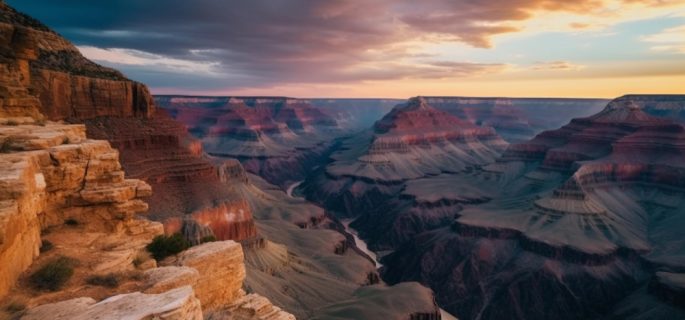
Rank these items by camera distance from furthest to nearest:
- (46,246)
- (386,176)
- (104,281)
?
(386,176)
(46,246)
(104,281)

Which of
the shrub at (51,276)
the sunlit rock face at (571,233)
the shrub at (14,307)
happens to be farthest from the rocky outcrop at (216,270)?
the sunlit rock face at (571,233)

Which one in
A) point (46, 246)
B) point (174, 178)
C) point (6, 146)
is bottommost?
point (174, 178)

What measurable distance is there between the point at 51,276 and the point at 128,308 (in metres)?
5.24

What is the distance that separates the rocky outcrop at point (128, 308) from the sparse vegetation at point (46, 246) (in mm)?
5255

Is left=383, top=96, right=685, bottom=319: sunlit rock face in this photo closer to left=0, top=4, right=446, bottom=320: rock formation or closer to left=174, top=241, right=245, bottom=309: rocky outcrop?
left=0, top=4, right=446, bottom=320: rock formation

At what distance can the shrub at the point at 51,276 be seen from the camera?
668 inches

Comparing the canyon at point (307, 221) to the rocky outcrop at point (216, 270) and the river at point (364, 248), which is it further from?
the river at point (364, 248)

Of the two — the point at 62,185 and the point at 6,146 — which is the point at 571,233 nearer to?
the point at 62,185

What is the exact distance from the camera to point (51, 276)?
1727 cm

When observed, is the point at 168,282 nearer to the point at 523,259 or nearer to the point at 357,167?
the point at 523,259

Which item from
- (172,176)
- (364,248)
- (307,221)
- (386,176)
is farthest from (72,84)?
(386,176)

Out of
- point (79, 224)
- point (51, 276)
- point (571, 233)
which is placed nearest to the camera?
point (51, 276)

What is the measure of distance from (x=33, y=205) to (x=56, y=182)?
2829mm

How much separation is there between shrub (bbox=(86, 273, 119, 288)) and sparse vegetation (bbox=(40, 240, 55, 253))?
3.28 metres
